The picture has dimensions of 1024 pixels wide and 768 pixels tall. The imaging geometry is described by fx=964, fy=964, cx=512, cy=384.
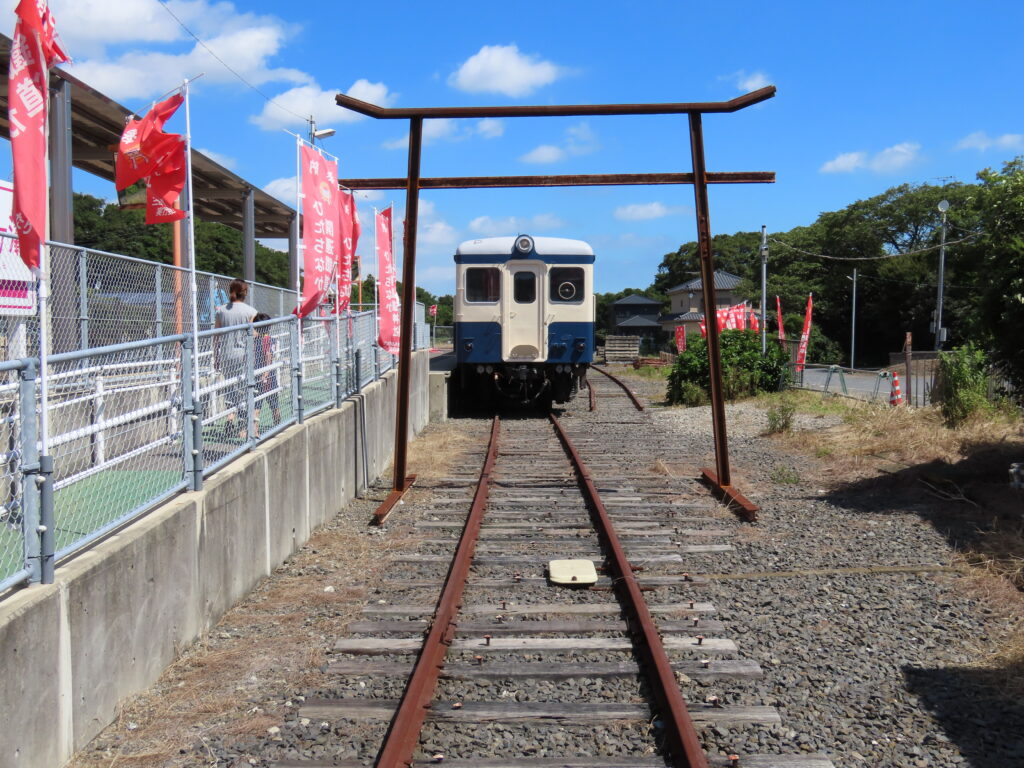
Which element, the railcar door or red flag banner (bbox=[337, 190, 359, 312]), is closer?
red flag banner (bbox=[337, 190, 359, 312])

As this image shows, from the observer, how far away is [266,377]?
776 centimetres

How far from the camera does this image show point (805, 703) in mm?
4328

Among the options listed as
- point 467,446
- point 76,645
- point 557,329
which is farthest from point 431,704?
point 557,329

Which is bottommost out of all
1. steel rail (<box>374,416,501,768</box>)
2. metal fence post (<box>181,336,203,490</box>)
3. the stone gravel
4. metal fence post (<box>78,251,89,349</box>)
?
the stone gravel

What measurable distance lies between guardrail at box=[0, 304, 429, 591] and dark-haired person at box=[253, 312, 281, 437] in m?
0.01

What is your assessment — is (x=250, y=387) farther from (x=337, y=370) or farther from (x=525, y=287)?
(x=525, y=287)

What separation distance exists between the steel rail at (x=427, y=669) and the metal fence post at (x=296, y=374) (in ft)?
5.89

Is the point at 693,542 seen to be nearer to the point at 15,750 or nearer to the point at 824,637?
the point at 824,637

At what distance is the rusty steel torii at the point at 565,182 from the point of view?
29.8 feet

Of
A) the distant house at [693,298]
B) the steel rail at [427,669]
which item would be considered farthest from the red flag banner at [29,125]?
the distant house at [693,298]

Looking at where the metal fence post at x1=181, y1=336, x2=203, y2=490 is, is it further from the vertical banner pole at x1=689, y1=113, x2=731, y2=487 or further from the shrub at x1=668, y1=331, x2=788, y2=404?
the shrub at x1=668, y1=331, x2=788, y2=404

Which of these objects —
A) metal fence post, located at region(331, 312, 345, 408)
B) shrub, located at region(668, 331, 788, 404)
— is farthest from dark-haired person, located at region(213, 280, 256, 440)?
shrub, located at region(668, 331, 788, 404)

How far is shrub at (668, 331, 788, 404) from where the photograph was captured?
2002cm

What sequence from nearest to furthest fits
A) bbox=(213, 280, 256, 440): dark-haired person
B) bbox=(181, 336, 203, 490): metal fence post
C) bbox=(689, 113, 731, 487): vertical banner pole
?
bbox=(181, 336, 203, 490): metal fence post
bbox=(213, 280, 256, 440): dark-haired person
bbox=(689, 113, 731, 487): vertical banner pole
